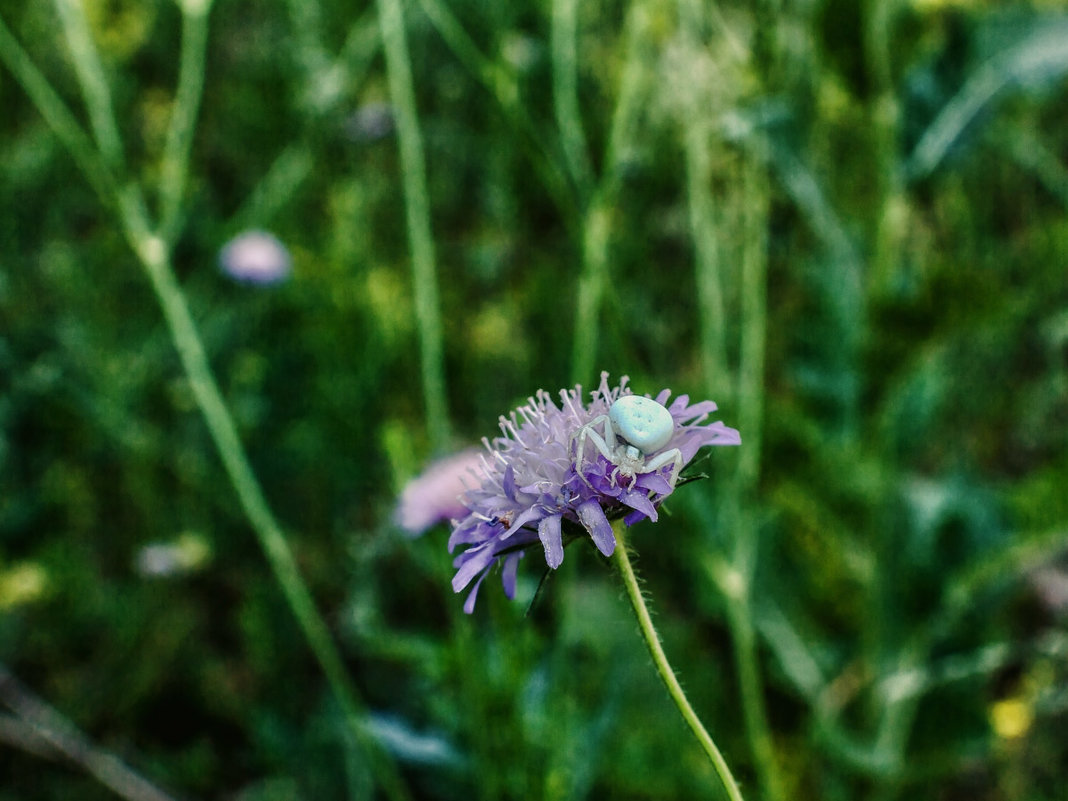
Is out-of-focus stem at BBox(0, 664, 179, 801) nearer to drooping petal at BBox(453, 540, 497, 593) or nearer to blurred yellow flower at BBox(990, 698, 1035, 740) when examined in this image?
drooping petal at BBox(453, 540, 497, 593)

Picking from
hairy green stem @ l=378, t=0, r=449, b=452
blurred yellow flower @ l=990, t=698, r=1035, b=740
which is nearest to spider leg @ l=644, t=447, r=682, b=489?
hairy green stem @ l=378, t=0, r=449, b=452

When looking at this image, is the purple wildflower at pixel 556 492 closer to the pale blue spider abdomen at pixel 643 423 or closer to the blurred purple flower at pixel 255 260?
the pale blue spider abdomen at pixel 643 423

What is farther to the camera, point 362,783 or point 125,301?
point 125,301

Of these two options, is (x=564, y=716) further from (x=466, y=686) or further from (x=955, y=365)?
(x=955, y=365)

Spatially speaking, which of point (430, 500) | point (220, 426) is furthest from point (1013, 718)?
point (220, 426)

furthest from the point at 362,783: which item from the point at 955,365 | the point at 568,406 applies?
the point at 955,365

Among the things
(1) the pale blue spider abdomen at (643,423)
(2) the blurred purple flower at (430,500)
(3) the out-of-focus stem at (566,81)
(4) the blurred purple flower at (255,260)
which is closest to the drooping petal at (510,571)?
Answer: (1) the pale blue spider abdomen at (643,423)

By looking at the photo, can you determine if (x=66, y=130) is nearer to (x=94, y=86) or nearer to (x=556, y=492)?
(x=94, y=86)
